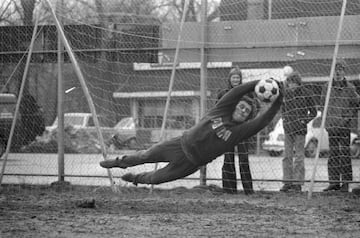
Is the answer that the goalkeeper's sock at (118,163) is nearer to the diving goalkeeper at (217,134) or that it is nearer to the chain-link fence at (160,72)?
the diving goalkeeper at (217,134)

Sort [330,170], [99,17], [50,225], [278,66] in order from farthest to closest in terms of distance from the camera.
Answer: [99,17], [278,66], [330,170], [50,225]

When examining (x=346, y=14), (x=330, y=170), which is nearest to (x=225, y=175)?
(x=330, y=170)

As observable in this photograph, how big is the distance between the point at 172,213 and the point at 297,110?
11.9ft

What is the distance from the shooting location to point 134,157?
29.1ft

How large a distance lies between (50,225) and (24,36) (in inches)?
246

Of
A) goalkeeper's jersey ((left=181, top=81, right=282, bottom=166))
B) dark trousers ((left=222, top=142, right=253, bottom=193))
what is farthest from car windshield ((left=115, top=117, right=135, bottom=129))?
goalkeeper's jersey ((left=181, top=81, right=282, bottom=166))

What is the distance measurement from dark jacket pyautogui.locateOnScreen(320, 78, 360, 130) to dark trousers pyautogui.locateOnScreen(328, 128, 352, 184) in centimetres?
12

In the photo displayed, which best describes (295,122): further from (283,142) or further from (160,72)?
(283,142)

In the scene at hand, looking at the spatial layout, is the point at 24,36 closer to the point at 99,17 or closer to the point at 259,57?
the point at 99,17

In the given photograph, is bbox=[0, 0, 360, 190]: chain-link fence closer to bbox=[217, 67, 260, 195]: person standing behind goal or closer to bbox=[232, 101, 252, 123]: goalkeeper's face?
bbox=[217, 67, 260, 195]: person standing behind goal

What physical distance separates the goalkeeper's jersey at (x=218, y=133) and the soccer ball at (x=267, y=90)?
0.46 meters

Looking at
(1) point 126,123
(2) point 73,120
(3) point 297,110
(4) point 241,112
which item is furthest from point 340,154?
(2) point 73,120

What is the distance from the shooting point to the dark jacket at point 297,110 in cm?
1227

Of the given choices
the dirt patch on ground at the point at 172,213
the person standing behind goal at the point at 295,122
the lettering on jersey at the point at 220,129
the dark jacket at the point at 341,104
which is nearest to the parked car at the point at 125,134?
the dirt patch on ground at the point at 172,213
